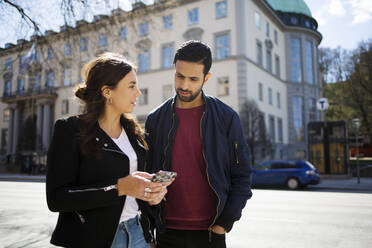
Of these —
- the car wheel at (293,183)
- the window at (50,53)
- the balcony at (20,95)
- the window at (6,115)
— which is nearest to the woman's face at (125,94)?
the window at (50,53)

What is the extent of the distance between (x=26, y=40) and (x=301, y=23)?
131 ft

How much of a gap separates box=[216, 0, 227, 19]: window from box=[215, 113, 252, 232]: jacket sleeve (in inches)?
1168

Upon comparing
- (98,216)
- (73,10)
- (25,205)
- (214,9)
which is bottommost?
(25,205)

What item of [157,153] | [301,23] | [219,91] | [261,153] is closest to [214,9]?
[219,91]

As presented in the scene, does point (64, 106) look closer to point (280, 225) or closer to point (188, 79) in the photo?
point (280, 225)

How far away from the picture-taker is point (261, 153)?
30797 millimetres

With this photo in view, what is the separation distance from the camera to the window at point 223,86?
30250 mm

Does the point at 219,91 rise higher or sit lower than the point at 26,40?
higher

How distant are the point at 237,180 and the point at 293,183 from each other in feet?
49.0

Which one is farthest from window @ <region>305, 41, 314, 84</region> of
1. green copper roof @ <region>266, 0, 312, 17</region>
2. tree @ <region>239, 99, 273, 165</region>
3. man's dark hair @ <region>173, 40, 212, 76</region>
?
man's dark hair @ <region>173, 40, 212, 76</region>

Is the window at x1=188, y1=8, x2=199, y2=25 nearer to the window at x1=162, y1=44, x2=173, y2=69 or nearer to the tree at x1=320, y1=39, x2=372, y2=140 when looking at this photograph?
the window at x1=162, y1=44, x2=173, y2=69

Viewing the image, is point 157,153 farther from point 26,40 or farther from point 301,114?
point 301,114

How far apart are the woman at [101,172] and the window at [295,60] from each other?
41181mm

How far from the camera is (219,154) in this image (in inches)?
105
